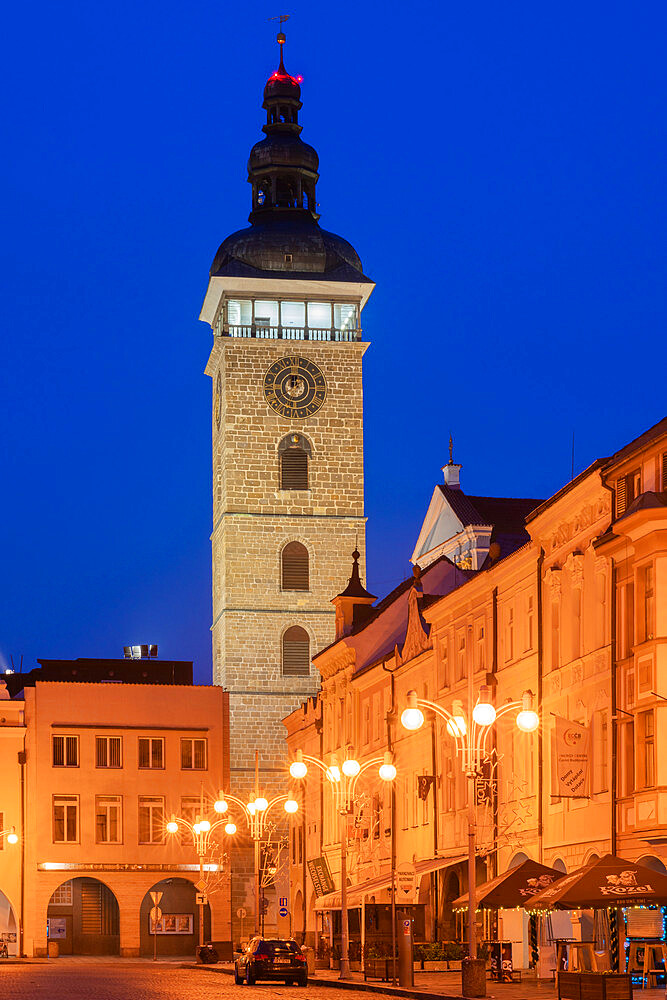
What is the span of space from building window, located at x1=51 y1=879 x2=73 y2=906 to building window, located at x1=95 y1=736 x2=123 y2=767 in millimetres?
8065

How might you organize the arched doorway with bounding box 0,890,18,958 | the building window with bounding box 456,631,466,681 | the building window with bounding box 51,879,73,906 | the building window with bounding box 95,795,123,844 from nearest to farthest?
the building window with bounding box 456,631,466,681
the arched doorway with bounding box 0,890,18,958
the building window with bounding box 95,795,123,844
the building window with bounding box 51,879,73,906

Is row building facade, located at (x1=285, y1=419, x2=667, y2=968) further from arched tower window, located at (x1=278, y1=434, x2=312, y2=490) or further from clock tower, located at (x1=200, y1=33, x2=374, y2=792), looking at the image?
arched tower window, located at (x1=278, y1=434, x2=312, y2=490)

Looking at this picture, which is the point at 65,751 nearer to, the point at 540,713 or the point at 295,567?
the point at 295,567

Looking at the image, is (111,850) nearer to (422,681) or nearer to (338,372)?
(338,372)

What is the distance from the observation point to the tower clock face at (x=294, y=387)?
95.9 metres

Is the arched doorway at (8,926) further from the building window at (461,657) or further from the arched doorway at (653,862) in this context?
the arched doorway at (653,862)

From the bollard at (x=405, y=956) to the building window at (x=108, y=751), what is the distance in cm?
5078

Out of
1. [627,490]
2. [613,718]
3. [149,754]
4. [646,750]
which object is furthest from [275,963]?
[149,754]

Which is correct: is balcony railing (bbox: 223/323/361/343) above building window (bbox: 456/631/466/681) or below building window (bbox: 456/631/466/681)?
above

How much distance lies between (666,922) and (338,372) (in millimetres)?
62839

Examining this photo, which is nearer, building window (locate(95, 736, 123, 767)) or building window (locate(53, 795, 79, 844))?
building window (locate(53, 795, 79, 844))

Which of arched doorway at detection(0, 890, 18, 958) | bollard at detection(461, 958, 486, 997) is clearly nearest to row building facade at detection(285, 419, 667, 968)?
bollard at detection(461, 958, 486, 997)

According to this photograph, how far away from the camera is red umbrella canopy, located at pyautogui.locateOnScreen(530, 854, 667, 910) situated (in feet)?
106

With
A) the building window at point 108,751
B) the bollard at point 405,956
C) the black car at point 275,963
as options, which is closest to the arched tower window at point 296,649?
the building window at point 108,751
